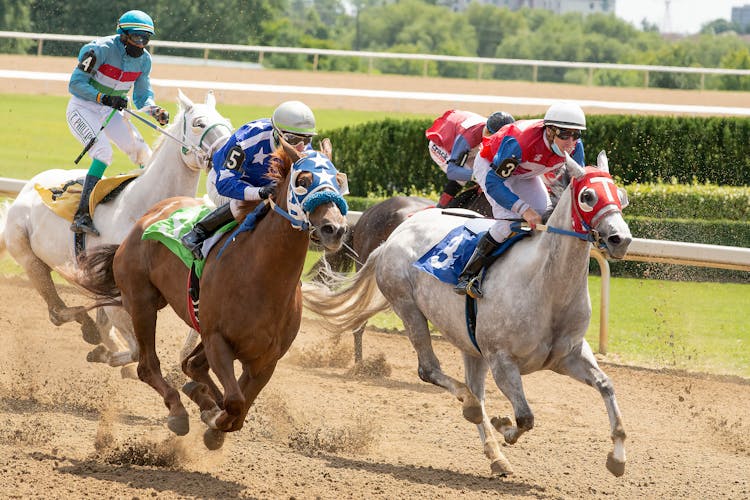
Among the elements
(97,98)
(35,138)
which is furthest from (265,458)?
(35,138)

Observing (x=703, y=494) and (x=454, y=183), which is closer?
(x=703, y=494)

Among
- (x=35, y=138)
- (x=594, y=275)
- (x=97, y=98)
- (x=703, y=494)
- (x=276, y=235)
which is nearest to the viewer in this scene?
(x=276, y=235)

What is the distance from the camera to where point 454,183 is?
8188 mm

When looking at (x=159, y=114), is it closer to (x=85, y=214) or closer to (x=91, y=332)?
(x=85, y=214)

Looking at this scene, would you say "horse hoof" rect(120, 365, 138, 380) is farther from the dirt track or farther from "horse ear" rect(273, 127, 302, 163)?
"horse ear" rect(273, 127, 302, 163)

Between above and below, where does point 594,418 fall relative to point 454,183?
below

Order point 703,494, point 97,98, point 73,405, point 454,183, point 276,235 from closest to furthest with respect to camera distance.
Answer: point 276,235 → point 703,494 → point 73,405 → point 97,98 → point 454,183

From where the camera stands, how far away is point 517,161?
5.73m

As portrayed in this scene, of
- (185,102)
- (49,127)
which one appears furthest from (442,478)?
(49,127)

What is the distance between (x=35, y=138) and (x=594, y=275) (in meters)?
12.0

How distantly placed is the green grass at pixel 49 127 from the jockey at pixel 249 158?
10781 millimetres

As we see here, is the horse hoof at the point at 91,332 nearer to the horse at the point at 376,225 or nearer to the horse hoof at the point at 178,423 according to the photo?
the horse at the point at 376,225

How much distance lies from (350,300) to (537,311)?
1.83 metres

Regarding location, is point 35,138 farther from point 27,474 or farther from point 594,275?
point 27,474
